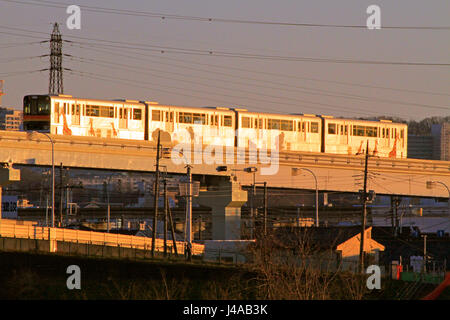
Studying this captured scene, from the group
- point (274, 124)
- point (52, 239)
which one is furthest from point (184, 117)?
point (52, 239)

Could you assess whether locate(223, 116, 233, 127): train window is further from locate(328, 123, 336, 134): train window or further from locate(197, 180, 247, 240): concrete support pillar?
locate(328, 123, 336, 134): train window

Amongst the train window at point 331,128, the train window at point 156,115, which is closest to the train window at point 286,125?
the train window at point 331,128

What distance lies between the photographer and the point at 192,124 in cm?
7650

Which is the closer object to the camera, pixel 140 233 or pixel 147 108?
pixel 147 108

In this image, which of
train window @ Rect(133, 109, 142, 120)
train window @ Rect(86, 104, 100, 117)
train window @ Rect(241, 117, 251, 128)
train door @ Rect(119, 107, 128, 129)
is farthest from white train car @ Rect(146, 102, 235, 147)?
train window @ Rect(86, 104, 100, 117)

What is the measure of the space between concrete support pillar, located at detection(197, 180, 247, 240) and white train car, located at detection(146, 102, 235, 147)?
3.97 metres

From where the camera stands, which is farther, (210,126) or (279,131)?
(279,131)

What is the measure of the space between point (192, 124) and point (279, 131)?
8.77 meters

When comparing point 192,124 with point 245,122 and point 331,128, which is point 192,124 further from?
point 331,128

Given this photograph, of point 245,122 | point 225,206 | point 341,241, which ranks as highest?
point 245,122

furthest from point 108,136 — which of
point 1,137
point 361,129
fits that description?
point 361,129
